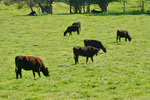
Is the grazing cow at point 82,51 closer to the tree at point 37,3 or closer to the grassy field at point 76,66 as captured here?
the grassy field at point 76,66

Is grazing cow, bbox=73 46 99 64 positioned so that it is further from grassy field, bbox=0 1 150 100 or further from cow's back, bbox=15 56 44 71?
cow's back, bbox=15 56 44 71

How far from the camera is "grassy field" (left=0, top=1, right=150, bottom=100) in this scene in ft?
51.6

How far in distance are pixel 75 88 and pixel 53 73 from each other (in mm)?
4740

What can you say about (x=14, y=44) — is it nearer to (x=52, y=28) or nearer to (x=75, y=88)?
(x=52, y=28)

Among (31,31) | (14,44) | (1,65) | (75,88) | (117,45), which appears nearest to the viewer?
(75,88)

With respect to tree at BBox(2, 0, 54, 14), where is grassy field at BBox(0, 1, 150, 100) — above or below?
below

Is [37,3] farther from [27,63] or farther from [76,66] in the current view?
[27,63]

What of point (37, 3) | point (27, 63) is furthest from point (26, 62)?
point (37, 3)

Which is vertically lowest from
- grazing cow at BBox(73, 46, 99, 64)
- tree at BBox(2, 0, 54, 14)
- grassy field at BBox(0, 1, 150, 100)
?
grassy field at BBox(0, 1, 150, 100)

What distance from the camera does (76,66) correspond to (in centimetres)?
2341

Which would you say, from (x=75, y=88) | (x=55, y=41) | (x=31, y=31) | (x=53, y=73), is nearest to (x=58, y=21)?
(x=31, y=31)

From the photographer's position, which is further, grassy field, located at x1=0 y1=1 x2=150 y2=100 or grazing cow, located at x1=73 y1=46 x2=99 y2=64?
grazing cow, located at x1=73 y1=46 x2=99 y2=64

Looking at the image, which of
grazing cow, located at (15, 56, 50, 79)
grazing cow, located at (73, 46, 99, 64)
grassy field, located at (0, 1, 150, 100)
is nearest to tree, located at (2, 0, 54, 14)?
grassy field, located at (0, 1, 150, 100)

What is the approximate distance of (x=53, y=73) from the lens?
21.2m
